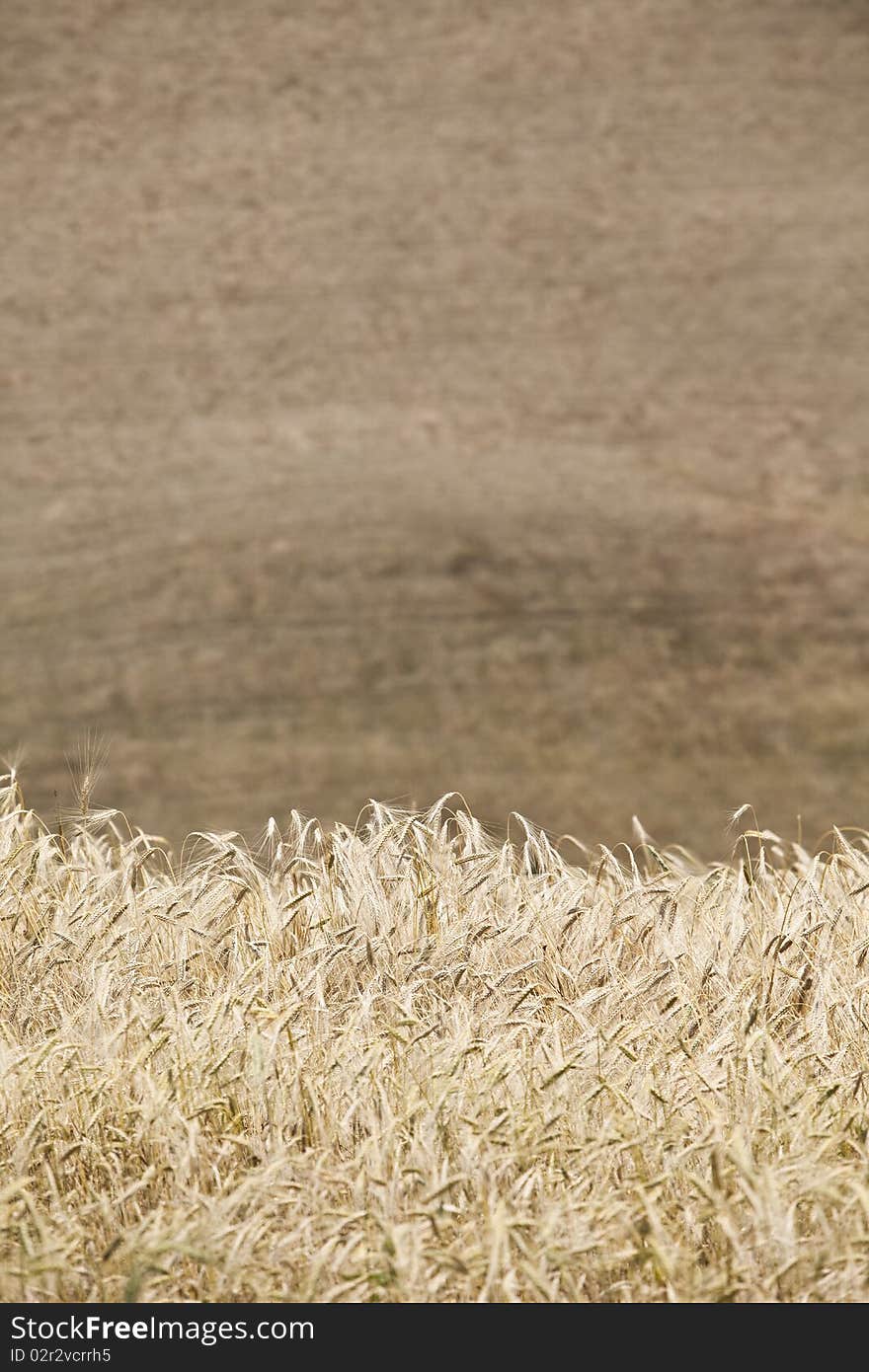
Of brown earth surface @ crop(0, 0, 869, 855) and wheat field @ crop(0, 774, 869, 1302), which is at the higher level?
brown earth surface @ crop(0, 0, 869, 855)

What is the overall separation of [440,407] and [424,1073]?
670cm

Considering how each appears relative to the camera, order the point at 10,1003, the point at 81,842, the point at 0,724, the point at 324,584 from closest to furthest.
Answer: the point at 10,1003 < the point at 81,842 < the point at 0,724 < the point at 324,584

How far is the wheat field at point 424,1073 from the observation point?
3.34ft

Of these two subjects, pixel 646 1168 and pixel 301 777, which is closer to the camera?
pixel 646 1168

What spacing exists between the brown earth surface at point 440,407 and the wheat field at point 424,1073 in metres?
2.11

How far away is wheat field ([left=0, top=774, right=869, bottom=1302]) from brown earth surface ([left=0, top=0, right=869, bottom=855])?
2106 mm

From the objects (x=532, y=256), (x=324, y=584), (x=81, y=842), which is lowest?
(x=81, y=842)

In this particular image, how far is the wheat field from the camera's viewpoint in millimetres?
1017

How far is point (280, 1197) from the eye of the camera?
3.49ft

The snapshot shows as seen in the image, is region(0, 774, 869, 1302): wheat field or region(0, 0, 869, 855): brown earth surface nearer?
region(0, 774, 869, 1302): wheat field

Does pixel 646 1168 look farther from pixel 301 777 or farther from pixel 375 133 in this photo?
pixel 375 133

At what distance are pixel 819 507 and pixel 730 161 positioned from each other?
3.73m

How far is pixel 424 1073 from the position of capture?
1.22 meters
